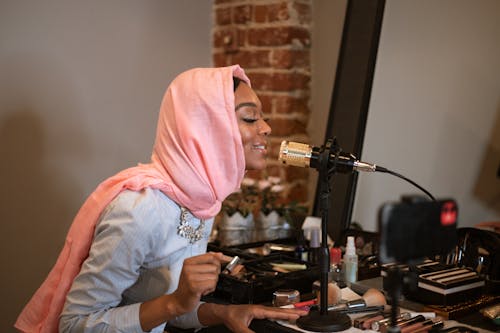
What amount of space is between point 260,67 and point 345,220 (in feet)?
2.29

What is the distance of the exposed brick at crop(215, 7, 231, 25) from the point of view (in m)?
2.31

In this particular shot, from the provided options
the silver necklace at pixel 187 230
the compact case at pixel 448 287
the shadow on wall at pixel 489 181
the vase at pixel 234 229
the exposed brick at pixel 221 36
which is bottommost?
the vase at pixel 234 229

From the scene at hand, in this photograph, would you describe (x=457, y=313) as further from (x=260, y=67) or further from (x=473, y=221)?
(x=260, y=67)

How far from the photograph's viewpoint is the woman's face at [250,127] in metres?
1.39

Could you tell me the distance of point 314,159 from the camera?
118cm

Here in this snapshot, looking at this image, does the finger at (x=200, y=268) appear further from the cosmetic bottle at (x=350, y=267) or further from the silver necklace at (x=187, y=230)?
the cosmetic bottle at (x=350, y=267)

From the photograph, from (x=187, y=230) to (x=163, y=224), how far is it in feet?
0.30

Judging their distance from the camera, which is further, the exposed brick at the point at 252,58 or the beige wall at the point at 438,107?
the exposed brick at the point at 252,58

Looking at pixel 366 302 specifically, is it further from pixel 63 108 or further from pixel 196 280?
pixel 63 108

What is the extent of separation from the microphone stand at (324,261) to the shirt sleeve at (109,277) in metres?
0.36

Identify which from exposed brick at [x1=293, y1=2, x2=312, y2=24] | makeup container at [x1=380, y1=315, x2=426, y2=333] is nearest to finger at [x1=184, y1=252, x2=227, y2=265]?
makeup container at [x1=380, y1=315, x2=426, y2=333]

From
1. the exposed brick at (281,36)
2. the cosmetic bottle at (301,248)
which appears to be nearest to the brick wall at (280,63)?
the exposed brick at (281,36)

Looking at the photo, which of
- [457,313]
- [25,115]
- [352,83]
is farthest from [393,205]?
[25,115]

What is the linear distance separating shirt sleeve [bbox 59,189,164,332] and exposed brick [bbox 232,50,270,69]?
1110 millimetres
